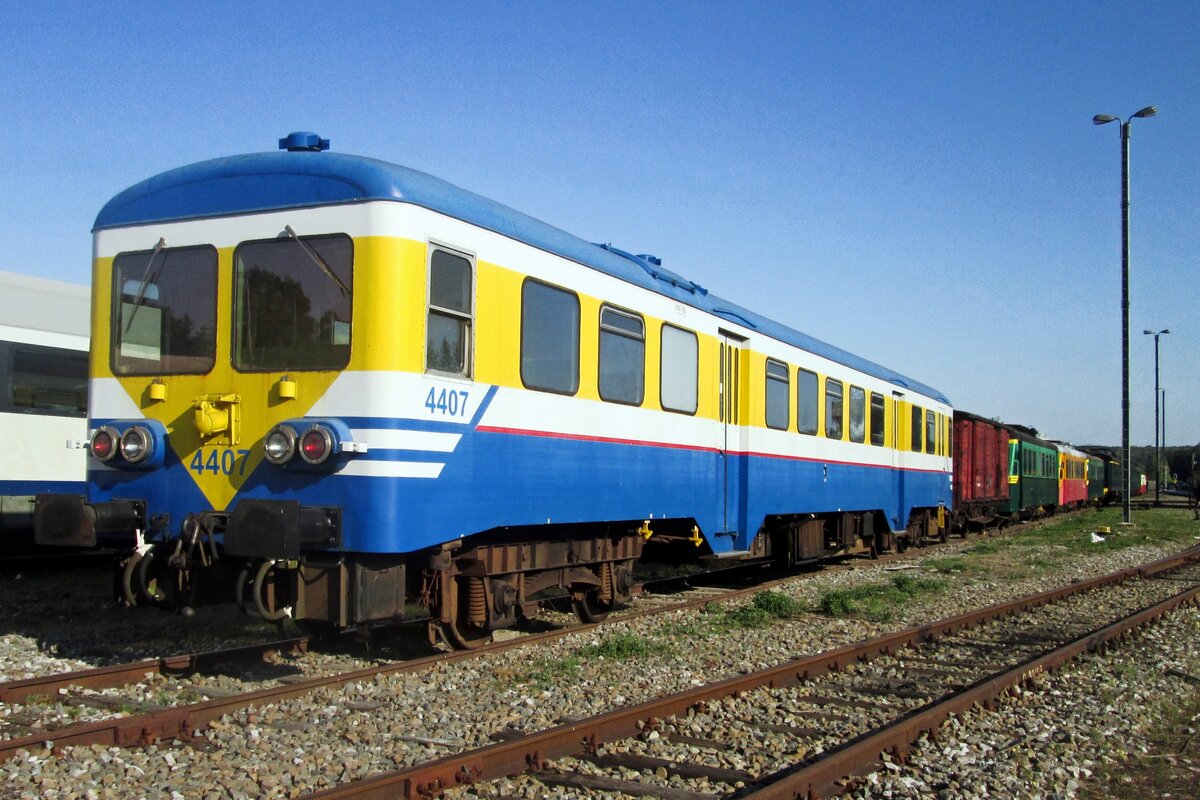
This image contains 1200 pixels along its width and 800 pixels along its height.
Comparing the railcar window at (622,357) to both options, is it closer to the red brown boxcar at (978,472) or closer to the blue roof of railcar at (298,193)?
the blue roof of railcar at (298,193)

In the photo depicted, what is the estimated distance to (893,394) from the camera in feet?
60.3

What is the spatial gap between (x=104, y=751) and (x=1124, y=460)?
27615 millimetres

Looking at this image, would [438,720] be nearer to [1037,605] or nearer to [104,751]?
[104,751]

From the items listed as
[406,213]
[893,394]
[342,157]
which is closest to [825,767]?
[406,213]

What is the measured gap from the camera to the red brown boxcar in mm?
25578

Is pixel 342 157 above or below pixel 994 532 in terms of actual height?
above

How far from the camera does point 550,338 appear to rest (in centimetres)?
831

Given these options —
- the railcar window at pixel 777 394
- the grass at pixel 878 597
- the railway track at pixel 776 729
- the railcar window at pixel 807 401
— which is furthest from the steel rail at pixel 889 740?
the railcar window at pixel 807 401

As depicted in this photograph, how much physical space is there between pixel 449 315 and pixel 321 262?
92 centimetres

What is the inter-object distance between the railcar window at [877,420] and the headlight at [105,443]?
12.3 metres

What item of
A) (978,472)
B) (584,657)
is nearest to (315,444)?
(584,657)

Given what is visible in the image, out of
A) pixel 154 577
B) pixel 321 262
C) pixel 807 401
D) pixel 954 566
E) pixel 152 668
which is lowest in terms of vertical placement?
pixel 954 566

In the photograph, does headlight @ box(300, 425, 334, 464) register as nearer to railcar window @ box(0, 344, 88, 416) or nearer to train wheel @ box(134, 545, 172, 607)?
train wheel @ box(134, 545, 172, 607)

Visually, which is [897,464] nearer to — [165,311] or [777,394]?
[777,394]
